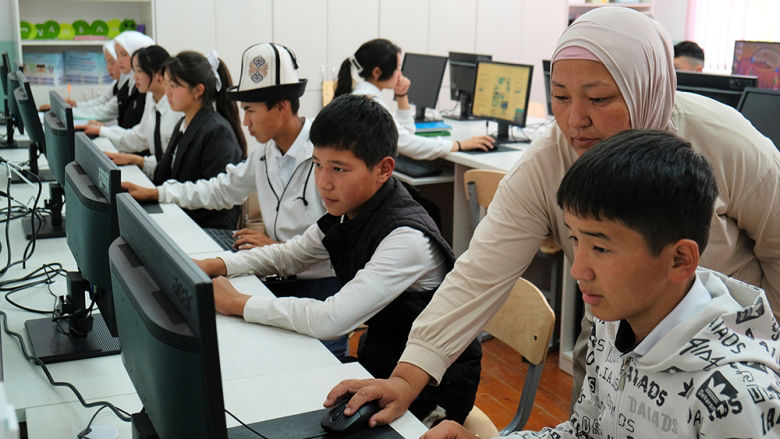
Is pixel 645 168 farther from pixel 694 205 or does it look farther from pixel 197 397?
pixel 197 397

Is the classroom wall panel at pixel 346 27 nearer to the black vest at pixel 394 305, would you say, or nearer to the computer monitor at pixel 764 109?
the computer monitor at pixel 764 109

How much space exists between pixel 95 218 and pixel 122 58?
3.96m

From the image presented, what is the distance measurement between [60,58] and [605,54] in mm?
5450

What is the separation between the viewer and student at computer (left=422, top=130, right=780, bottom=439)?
961 millimetres

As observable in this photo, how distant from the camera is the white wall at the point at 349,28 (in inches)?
Answer: 235

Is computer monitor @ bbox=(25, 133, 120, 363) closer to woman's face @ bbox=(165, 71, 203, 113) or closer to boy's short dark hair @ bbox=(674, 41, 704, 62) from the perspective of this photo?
woman's face @ bbox=(165, 71, 203, 113)

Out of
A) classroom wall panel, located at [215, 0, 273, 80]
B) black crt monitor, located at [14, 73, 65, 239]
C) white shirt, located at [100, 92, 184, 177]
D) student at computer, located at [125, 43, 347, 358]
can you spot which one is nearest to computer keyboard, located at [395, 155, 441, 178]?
white shirt, located at [100, 92, 184, 177]

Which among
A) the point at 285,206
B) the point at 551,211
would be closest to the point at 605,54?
the point at 551,211

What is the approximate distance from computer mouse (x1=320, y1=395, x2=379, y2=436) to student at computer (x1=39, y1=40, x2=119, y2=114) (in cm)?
446

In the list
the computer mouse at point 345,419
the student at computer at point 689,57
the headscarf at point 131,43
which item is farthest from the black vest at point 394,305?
the student at computer at point 689,57

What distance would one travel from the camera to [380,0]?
256 inches

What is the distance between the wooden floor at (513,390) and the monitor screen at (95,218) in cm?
158

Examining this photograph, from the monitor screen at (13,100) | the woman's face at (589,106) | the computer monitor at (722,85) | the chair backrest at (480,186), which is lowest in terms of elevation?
the chair backrest at (480,186)

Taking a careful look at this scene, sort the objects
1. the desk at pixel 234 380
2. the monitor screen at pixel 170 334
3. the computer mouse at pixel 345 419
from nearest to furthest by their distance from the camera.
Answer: the monitor screen at pixel 170 334 → the computer mouse at pixel 345 419 → the desk at pixel 234 380
